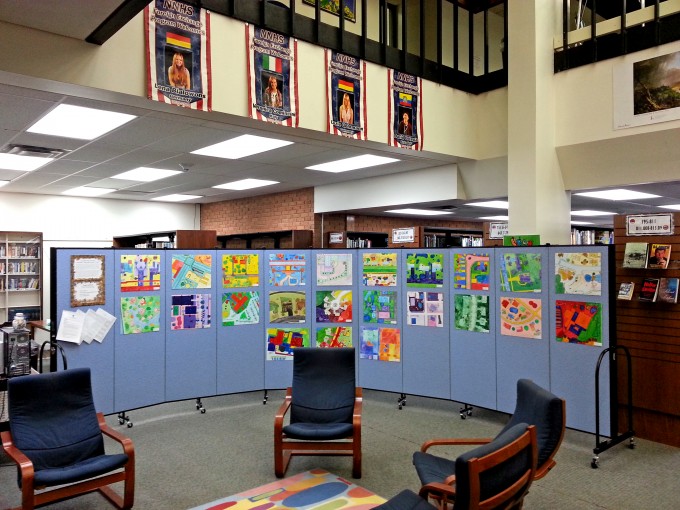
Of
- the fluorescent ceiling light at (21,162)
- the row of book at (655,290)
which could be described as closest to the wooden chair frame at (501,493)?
the row of book at (655,290)

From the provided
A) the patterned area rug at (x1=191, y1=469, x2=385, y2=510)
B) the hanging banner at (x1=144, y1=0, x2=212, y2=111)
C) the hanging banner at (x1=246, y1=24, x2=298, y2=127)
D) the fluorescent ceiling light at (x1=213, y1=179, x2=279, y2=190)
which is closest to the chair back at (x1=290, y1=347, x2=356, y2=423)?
the patterned area rug at (x1=191, y1=469, x2=385, y2=510)

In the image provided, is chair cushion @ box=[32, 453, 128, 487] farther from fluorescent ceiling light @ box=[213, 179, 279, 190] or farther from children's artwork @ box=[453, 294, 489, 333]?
fluorescent ceiling light @ box=[213, 179, 279, 190]

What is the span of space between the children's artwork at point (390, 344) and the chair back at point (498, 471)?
10.5ft

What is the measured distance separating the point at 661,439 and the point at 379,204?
5.03m

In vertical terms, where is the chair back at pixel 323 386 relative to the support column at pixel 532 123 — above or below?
below

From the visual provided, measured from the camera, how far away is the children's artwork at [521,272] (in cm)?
496

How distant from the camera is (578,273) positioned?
15.3 ft

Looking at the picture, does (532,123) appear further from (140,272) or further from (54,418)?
(54,418)

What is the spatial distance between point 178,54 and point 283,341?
3307mm

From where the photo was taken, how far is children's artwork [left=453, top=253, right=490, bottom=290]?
5309 mm

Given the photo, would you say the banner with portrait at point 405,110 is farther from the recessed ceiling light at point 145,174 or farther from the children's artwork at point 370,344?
the recessed ceiling light at point 145,174

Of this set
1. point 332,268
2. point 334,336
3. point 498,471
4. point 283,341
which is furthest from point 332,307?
point 498,471

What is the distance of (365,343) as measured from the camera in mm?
6070

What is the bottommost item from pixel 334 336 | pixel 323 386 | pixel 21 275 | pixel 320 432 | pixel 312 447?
pixel 312 447
